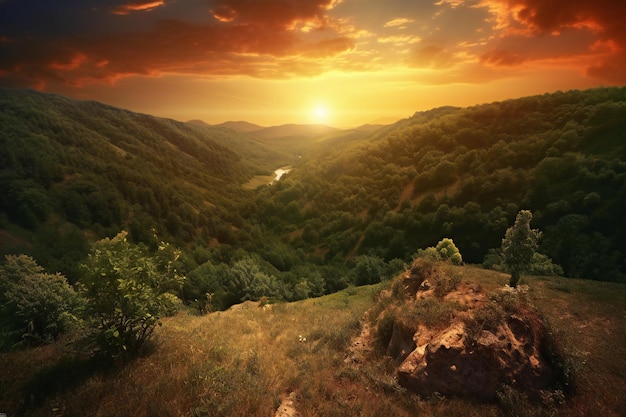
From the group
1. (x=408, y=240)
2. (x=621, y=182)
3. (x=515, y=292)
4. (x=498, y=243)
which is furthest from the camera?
(x=408, y=240)

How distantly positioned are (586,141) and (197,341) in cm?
10978

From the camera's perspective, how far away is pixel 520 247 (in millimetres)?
19609

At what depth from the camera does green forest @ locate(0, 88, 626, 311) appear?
201 ft

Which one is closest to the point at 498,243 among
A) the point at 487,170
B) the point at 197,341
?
the point at 487,170

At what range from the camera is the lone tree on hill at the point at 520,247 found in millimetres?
19422

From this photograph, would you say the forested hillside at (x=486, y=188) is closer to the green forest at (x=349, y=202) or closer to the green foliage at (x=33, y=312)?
the green forest at (x=349, y=202)

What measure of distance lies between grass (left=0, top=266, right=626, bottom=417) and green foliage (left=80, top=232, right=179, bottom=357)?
1108mm

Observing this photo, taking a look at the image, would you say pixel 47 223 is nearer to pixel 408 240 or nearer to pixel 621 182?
pixel 408 240

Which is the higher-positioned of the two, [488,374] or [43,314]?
[488,374]

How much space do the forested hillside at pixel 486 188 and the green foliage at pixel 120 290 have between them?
2422 inches

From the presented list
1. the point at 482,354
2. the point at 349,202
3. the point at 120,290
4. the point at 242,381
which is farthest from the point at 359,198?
the point at 120,290

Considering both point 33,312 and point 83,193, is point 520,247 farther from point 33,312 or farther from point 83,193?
point 83,193

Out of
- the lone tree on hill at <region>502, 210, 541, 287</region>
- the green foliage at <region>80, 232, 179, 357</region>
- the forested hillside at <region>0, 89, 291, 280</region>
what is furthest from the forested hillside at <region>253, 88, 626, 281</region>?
the green foliage at <region>80, 232, 179, 357</region>

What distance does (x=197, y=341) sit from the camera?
544 inches
